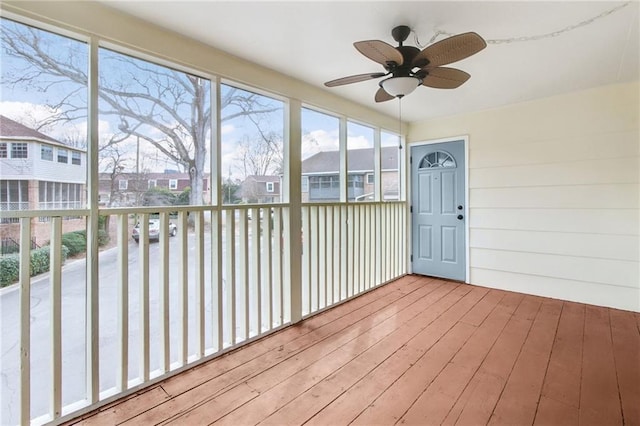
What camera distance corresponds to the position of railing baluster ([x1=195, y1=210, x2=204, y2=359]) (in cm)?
233

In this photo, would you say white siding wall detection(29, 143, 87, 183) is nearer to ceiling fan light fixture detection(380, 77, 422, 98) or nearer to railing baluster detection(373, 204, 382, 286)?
ceiling fan light fixture detection(380, 77, 422, 98)

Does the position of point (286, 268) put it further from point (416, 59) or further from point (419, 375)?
point (416, 59)

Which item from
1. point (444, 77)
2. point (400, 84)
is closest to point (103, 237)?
point (400, 84)

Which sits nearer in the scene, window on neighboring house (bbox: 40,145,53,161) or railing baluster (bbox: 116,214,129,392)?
window on neighboring house (bbox: 40,145,53,161)

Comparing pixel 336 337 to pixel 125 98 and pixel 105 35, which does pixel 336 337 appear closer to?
pixel 125 98

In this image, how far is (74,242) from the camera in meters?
1.84

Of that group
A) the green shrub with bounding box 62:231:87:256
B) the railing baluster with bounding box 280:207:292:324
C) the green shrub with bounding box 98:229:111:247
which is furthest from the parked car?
the railing baluster with bounding box 280:207:292:324

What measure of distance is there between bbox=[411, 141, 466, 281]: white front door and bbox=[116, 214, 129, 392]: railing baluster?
390 cm

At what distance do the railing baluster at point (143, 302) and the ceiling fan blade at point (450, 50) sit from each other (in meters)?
2.08

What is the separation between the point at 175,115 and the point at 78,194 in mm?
827

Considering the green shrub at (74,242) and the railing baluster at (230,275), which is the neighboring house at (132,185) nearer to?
the green shrub at (74,242)

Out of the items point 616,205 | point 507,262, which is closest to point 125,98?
point 507,262

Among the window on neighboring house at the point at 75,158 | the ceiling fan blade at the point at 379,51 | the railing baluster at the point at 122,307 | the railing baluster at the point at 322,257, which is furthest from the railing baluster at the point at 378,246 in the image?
the window on neighboring house at the point at 75,158

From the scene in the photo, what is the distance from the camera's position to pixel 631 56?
2584 millimetres
